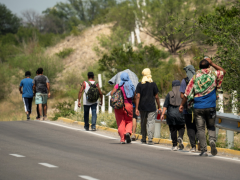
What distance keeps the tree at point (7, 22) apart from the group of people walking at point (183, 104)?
68514mm

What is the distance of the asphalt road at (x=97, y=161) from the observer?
6.50m

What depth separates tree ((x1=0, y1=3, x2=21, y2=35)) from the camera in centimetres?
7538

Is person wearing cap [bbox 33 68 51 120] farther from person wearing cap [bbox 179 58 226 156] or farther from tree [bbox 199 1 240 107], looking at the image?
person wearing cap [bbox 179 58 226 156]

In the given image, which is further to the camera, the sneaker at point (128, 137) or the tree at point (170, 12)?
the tree at point (170, 12)

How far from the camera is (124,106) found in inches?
423

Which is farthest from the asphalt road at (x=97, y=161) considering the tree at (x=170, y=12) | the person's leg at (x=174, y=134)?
the tree at (x=170, y=12)

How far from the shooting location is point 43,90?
52.3ft

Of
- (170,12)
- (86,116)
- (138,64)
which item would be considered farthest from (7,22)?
(86,116)

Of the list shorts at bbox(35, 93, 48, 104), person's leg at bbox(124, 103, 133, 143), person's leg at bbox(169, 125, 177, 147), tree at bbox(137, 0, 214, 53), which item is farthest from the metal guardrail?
tree at bbox(137, 0, 214, 53)

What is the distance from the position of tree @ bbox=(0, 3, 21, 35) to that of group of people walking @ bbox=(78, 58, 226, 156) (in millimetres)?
68514

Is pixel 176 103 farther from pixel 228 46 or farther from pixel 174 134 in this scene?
pixel 228 46

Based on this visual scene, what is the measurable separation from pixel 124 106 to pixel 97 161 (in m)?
3.16

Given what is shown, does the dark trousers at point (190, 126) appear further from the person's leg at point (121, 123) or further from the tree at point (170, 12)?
the tree at point (170, 12)

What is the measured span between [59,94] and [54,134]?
28.4 m
